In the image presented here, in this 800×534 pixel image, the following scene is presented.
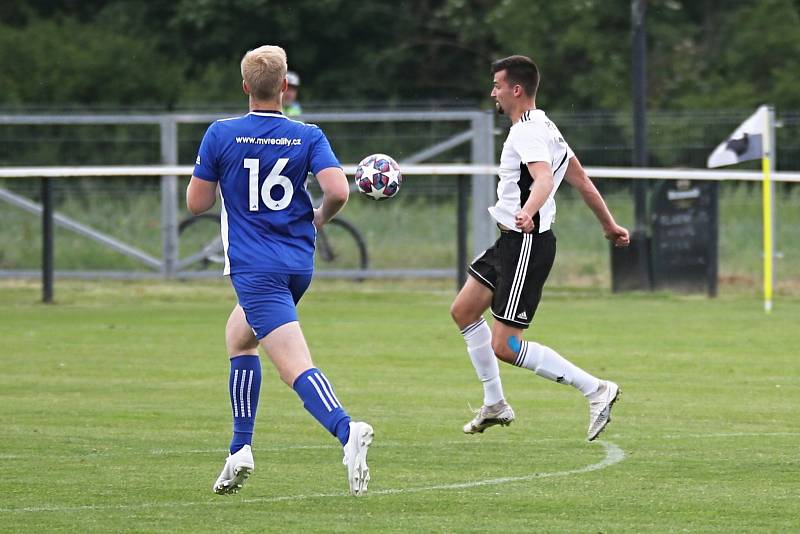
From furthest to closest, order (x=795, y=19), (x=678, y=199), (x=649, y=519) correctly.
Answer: (x=795, y=19)
(x=678, y=199)
(x=649, y=519)

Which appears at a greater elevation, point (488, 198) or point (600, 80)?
point (600, 80)

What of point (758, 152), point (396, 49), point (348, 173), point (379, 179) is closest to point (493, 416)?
point (379, 179)

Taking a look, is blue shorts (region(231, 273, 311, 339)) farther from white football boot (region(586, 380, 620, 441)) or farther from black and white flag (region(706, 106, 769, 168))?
black and white flag (region(706, 106, 769, 168))

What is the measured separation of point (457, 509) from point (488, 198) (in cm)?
1333

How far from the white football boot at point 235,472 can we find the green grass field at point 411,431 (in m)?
0.07

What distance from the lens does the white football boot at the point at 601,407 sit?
28.6 ft

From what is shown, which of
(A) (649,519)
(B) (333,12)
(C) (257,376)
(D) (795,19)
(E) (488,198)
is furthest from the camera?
(B) (333,12)

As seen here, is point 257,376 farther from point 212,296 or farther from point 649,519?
point 212,296

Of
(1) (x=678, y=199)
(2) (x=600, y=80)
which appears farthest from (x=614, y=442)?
(2) (x=600, y=80)

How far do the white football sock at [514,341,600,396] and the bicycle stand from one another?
12068mm

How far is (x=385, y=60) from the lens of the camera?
3841cm

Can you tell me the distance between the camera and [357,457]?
683 cm

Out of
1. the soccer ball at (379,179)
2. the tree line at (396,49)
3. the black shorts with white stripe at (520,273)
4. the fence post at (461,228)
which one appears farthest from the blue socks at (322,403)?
the tree line at (396,49)

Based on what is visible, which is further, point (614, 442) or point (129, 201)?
point (129, 201)
